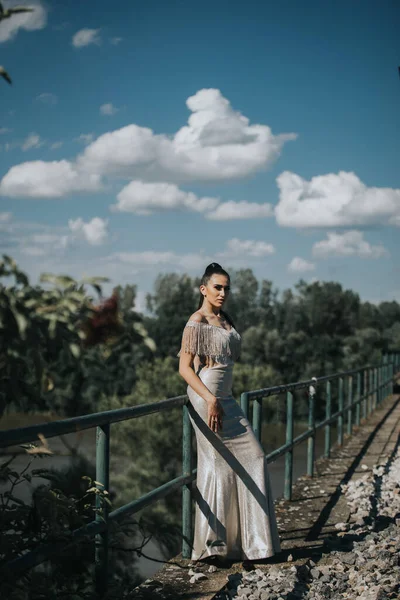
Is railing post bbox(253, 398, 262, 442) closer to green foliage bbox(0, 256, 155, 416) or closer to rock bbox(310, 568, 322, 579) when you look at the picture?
rock bbox(310, 568, 322, 579)

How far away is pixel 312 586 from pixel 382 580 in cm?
40

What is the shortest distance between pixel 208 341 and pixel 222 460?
736mm

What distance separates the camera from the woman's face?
4.32 metres

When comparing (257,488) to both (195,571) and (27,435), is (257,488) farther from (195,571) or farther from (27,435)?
(27,435)

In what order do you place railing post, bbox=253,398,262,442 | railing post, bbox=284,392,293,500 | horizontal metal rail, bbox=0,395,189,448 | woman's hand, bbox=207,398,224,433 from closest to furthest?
horizontal metal rail, bbox=0,395,189,448, woman's hand, bbox=207,398,224,433, railing post, bbox=253,398,262,442, railing post, bbox=284,392,293,500

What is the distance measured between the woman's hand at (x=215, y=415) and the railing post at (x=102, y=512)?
95 cm

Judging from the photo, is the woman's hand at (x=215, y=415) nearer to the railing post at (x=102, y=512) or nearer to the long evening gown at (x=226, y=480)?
the long evening gown at (x=226, y=480)

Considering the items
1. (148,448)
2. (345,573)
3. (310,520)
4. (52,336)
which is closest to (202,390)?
(345,573)

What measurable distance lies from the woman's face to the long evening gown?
0.54 ft

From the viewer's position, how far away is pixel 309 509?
20.2 ft

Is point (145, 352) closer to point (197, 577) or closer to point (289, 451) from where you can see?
point (197, 577)

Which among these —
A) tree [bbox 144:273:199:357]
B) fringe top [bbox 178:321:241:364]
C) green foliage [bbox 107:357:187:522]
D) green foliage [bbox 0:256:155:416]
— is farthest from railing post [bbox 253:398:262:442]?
tree [bbox 144:273:199:357]

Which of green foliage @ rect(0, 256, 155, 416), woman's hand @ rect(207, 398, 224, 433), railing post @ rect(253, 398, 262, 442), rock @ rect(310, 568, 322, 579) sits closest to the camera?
green foliage @ rect(0, 256, 155, 416)

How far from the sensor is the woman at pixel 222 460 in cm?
424
